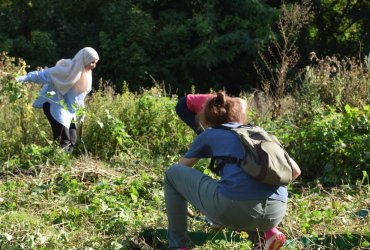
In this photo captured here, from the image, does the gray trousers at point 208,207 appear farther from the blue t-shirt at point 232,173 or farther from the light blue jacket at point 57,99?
the light blue jacket at point 57,99

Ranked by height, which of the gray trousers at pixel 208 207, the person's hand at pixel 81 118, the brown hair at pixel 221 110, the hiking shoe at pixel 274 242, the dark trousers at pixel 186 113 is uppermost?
the brown hair at pixel 221 110

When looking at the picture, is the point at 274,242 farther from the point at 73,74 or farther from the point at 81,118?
the point at 73,74

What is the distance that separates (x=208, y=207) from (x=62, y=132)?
397 cm

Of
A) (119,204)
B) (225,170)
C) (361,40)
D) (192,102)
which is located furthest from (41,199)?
(361,40)

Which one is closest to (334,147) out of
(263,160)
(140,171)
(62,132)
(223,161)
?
(140,171)

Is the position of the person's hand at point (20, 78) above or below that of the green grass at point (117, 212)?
above

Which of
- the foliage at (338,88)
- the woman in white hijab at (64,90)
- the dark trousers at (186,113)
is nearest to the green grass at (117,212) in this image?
the dark trousers at (186,113)

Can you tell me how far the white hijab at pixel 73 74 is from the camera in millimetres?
7988

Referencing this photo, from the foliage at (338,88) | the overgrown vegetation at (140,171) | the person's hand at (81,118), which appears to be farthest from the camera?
the foliage at (338,88)

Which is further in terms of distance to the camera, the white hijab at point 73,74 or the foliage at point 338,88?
the foliage at point 338,88

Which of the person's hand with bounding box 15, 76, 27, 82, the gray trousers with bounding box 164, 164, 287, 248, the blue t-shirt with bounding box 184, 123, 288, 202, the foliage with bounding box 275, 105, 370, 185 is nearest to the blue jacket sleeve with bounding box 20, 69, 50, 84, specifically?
the person's hand with bounding box 15, 76, 27, 82

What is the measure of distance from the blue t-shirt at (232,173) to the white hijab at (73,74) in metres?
3.99

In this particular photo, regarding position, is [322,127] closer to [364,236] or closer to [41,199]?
[364,236]

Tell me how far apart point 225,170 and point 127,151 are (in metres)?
3.57
